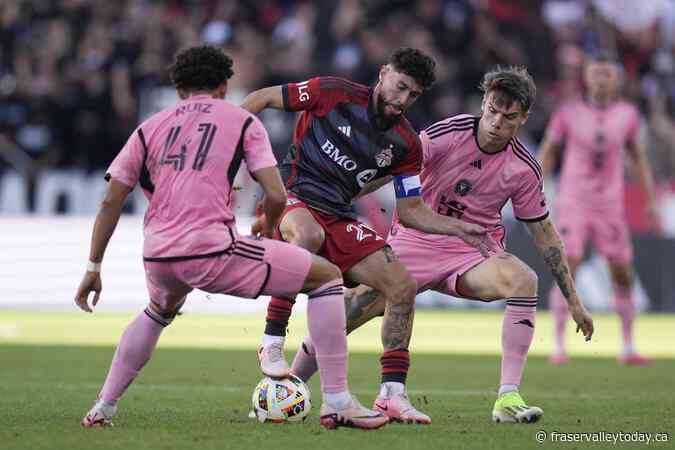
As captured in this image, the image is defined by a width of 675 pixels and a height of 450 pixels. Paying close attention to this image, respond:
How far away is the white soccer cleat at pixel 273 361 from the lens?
7.61 m

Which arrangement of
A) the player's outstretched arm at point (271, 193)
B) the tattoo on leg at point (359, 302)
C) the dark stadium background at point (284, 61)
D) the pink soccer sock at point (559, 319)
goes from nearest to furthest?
1. the player's outstretched arm at point (271, 193)
2. the tattoo on leg at point (359, 302)
3. the pink soccer sock at point (559, 319)
4. the dark stadium background at point (284, 61)

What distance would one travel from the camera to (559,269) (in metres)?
8.21

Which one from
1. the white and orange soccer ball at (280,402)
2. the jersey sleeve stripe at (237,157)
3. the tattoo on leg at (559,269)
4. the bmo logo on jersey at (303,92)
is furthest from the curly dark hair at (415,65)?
the white and orange soccer ball at (280,402)

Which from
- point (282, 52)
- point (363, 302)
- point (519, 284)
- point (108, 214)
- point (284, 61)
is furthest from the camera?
point (282, 52)

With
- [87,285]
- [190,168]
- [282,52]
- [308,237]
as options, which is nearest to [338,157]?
[308,237]

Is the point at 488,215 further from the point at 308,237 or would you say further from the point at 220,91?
the point at 220,91

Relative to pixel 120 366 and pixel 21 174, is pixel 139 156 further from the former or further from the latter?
pixel 21 174

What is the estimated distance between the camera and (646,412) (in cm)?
830

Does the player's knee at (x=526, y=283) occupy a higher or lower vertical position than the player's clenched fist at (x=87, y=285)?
higher

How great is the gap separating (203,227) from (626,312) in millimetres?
7420

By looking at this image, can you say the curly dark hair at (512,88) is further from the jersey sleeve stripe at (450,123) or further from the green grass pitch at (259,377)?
the green grass pitch at (259,377)

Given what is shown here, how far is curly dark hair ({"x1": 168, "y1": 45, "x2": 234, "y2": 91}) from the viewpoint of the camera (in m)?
6.71

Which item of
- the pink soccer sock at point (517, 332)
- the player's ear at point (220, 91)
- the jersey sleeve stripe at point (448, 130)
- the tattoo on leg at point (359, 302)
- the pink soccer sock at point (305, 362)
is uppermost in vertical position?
the jersey sleeve stripe at point (448, 130)

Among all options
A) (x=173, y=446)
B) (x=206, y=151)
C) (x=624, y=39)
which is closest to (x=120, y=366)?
(x=173, y=446)
